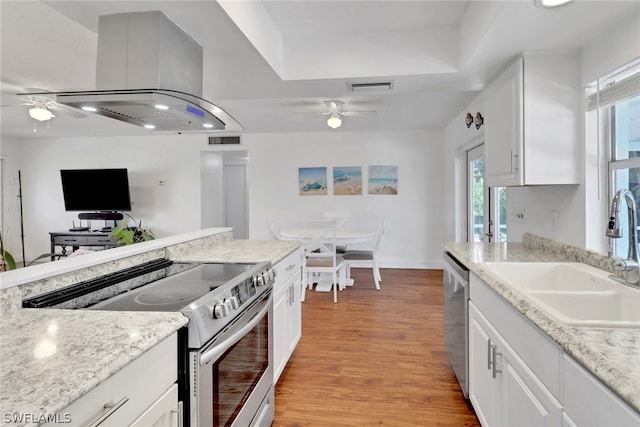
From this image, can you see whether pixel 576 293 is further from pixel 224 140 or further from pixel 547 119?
pixel 224 140

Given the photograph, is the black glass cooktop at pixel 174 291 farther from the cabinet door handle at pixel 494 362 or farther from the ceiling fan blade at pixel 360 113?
the ceiling fan blade at pixel 360 113

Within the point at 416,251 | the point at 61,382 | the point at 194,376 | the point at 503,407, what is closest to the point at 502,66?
the point at 503,407

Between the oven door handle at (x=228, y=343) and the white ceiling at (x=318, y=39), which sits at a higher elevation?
the white ceiling at (x=318, y=39)

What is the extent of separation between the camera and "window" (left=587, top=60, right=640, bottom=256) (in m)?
1.55

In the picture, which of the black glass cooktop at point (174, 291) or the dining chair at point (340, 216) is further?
the dining chair at point (340, 216)

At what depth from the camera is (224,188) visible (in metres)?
7.49

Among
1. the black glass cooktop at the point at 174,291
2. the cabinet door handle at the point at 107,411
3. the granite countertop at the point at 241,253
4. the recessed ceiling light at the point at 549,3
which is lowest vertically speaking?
the cabinet door handle at the point at 107,411

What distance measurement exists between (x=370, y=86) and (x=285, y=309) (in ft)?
5.90

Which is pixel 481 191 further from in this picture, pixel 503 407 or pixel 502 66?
pixel 503 407

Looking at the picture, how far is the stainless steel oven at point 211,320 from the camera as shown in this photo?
103 centimetres

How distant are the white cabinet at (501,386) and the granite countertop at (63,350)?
113cm

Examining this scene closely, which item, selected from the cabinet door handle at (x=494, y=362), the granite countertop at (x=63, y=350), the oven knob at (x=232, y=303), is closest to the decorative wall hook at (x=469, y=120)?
the cabinet door handle at (x=494, y=362)

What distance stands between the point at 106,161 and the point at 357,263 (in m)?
5.02

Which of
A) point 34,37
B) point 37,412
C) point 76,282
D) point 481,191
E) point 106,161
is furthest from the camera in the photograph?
point 106,161
